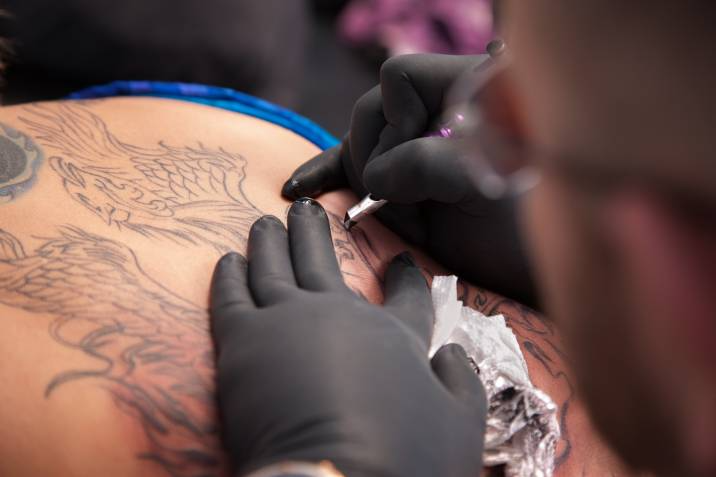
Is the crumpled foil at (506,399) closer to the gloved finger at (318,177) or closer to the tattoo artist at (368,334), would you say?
the tattoo artist at (368,334)

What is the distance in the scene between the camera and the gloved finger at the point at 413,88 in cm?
98

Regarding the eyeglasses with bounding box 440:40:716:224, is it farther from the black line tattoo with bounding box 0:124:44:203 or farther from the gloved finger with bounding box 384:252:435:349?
the black line tattoo with bounding box 0:124:44:203

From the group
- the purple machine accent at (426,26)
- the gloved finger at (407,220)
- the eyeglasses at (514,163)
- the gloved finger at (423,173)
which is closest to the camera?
the eyeglasses at (514,163)

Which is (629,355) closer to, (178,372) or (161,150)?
(178,372)

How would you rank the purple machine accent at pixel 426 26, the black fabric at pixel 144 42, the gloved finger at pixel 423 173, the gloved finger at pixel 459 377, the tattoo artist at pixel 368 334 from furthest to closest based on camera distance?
the purple machine accent at pixel 426 26, the black fabric at pixel 144 42, the gloved finger at pixel 423 173, the gloved finger at pixel 459 377, the tattoo artist at pixel 368 334

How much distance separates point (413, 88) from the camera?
98 cm

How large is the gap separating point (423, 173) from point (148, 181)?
419mm

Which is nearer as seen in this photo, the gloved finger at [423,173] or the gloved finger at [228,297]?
the gloved finger at [228,297]

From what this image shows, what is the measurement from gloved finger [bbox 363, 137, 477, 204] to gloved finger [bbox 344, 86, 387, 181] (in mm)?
101

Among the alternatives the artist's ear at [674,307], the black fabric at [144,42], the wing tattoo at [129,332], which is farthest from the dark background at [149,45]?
the artist's ear at [674,307]

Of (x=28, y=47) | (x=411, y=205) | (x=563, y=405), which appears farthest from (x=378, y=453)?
(x=28, y=47)

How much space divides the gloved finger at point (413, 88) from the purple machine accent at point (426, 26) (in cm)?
129

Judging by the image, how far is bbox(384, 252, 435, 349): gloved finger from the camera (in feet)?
2.58

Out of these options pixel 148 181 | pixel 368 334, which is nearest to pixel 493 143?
pixel 368 334
